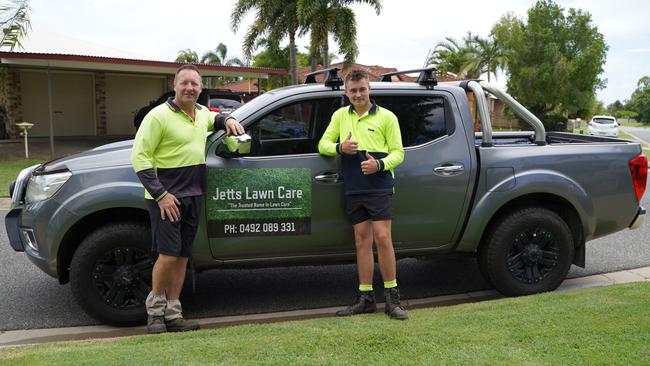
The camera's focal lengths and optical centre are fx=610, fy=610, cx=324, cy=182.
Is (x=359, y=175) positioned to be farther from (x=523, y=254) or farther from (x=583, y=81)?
(x=583, y=81)

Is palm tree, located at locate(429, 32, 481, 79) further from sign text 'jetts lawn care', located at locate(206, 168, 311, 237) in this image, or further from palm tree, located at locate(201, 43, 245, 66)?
sign text 'jetts lawn care', located at locate(206, 168, 311, 237)

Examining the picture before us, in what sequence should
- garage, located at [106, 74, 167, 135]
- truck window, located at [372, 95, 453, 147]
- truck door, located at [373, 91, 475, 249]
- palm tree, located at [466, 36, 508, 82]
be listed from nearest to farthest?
truck door, located at [373, 91, 475, 249], truck window, located at [372, 95, 453, 147], garage, located at [106, 74, 167, 135], palm tree, located at [466, 36, 508, 82]

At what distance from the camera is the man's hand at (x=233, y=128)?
14.1ft

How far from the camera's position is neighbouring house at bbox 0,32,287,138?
2092 centimetres

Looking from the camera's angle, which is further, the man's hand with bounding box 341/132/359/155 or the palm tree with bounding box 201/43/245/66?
the palm tree with bounding box 201/43/245/66

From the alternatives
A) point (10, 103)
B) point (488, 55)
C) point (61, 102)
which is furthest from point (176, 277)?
point (488, 55)

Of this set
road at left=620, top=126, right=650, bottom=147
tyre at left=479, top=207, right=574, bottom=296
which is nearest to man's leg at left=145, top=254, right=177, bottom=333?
tyre at left=479, top=207, right=574, bottom=296

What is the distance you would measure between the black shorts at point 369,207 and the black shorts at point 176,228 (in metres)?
1.07

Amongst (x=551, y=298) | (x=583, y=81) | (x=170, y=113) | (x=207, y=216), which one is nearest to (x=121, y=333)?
(x=207, y=216)

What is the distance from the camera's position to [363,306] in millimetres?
4457

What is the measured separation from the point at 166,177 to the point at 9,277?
110 inches

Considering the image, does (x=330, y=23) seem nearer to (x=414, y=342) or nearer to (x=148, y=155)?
(x=148, y=155)

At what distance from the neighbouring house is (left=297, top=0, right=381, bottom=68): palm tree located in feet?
12.0

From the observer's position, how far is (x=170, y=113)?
4.11 m
